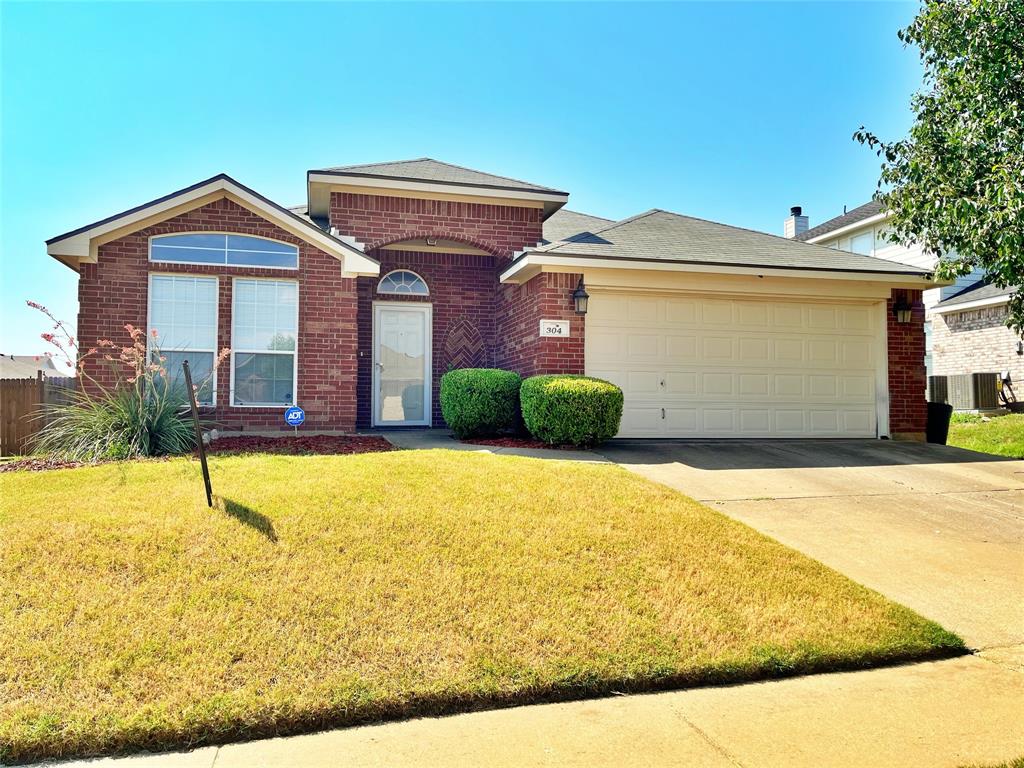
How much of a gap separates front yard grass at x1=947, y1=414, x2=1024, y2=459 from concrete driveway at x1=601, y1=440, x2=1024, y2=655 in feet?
7.95

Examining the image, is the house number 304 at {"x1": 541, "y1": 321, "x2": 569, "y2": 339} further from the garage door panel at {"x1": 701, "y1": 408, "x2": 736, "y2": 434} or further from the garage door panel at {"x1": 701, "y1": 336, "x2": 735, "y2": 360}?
the garage door panel at {"x1": 701, "y1": 408, "x2": 736, "y2": 434}

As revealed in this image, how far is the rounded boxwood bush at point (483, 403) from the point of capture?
10539 millimetres

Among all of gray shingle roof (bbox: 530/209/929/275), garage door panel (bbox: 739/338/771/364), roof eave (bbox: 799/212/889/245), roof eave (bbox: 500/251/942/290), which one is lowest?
garage door panel (bbox: 739/338/771/364)

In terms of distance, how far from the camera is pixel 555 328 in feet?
34.8

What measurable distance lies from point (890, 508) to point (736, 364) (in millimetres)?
4767

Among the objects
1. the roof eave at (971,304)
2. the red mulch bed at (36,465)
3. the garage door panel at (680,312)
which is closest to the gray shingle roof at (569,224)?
the garage door panel at (680,312)

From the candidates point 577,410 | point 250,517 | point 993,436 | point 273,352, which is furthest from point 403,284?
point 993,436

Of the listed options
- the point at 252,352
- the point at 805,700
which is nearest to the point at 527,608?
the point at 805,700

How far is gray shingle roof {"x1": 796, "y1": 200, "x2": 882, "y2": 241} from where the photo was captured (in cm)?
2334

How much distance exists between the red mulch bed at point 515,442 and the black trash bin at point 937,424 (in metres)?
7.40

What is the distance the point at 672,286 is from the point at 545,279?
2223 millimetres

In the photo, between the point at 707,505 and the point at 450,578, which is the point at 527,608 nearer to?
the point at 450,578

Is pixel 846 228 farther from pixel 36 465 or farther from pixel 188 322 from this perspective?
pixel 36 465

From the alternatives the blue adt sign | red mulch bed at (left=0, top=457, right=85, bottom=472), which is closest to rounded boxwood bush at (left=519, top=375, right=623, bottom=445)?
the blue adt sign
